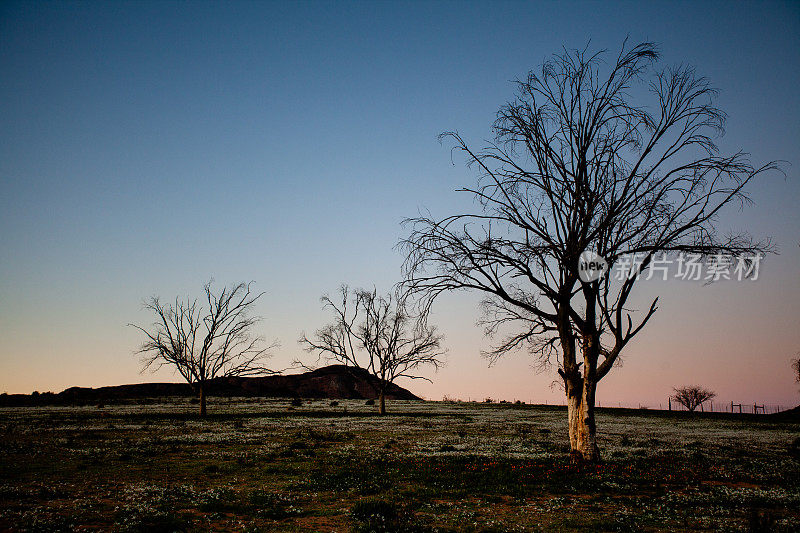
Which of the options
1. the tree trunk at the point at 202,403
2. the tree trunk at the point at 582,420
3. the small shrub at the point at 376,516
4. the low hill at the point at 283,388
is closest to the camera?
the small shrub at the point at 376,516

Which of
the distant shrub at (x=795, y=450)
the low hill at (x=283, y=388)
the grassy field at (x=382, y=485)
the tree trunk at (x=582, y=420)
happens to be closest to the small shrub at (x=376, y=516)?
the grassy field at (x=382, y=485)

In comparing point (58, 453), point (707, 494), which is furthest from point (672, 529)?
point (58, 453)

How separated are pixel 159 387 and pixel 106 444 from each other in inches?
4254

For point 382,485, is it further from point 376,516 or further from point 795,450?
point 795,450

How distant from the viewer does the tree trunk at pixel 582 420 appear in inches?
723

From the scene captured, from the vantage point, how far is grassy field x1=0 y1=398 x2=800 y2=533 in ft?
36.0

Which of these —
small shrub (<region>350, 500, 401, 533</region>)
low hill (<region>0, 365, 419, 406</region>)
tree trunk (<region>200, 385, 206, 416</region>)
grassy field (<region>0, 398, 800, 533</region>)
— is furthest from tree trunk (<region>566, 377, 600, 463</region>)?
low hill (<region>0, 365, 419, 406</region>)

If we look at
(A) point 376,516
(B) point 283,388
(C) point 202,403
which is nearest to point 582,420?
(A) point 376,516

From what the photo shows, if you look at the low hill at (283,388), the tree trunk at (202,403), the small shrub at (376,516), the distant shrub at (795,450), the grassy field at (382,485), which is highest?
the small shrub at (376,516)

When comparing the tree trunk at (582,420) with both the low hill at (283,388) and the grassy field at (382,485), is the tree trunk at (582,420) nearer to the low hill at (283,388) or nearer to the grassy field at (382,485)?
the grassy field at (382,485)

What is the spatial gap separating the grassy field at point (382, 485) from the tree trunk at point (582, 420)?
70cm

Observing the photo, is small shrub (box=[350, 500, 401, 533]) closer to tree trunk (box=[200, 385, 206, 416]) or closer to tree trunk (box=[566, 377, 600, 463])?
tree trunk (box=[566, 377, 600, 463])

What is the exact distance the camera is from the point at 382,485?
15.0 m

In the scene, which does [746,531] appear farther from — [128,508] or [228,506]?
[128,508]
